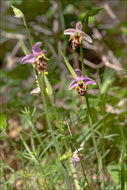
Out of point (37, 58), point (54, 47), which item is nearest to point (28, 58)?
point (37, 58)

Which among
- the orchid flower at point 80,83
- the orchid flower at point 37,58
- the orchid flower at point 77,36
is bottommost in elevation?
the orchid flower at point 80,83

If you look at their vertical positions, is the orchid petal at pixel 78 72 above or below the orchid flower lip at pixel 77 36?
below

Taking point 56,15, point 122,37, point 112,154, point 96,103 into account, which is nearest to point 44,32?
point 56,15

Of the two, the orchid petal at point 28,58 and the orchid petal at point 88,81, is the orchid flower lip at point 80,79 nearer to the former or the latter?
the orchid petal at point 88,81

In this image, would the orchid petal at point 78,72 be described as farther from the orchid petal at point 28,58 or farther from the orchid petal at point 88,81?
the orchid petal at point 28,58

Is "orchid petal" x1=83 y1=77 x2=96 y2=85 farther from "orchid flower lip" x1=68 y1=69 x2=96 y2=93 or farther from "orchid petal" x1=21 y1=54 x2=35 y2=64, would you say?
"orchid petal" x1=21 y1=54 x2=35 y2=64

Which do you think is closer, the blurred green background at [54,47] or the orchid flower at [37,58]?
the orchid flower at [37,58]

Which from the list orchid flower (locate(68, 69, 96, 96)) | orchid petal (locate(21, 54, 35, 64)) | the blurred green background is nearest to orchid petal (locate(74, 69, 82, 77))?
orchid flower (locate(68, 69, 96, 96))

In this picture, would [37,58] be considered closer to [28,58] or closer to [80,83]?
[28,58]

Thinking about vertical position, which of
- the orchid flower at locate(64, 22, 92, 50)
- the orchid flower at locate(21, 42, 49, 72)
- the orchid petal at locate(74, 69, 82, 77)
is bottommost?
the orchid petal at locate(74, 69, 82, 77)

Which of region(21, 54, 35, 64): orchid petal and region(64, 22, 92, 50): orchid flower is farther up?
region(64, 22, 92, 50): orchid flower

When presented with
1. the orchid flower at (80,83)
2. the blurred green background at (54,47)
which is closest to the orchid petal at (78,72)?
the orchid flower at (80,83)
